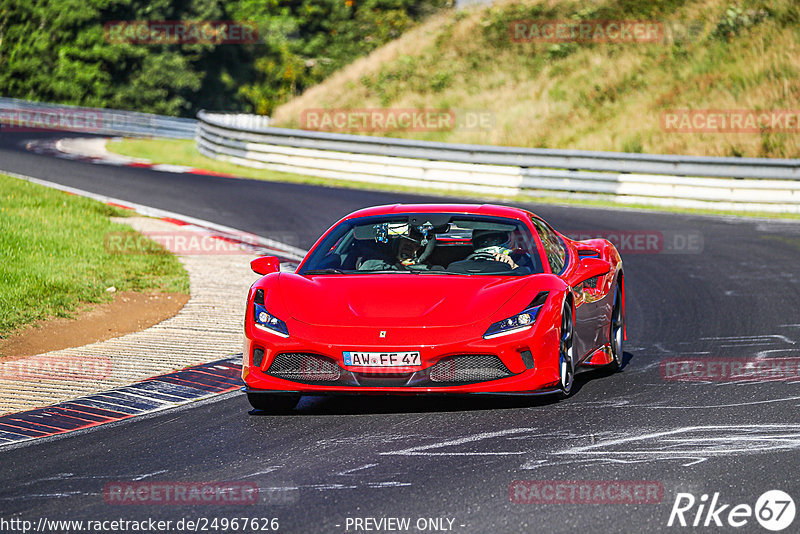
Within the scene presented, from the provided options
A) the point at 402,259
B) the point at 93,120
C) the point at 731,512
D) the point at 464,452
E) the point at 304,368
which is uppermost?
the point at 402,259

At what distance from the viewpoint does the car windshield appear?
8.19 meters

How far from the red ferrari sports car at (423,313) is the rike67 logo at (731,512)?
78.3 inches

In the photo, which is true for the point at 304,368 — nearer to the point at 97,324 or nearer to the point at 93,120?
the point at 97,324

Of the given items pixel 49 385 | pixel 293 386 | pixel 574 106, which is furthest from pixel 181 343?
pixel 574 106

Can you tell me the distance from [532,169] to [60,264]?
41.2 ft

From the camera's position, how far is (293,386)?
7.36 m

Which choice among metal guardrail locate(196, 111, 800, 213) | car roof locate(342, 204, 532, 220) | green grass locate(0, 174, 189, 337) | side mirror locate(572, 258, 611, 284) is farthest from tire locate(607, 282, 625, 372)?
metal guardrail locate(196, 111, 800, 213)

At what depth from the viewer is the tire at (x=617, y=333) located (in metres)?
9.12

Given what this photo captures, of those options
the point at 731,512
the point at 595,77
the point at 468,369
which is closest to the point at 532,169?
the point at 595,77

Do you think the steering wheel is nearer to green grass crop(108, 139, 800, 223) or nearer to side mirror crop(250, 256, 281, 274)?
side mirror crop(250, 256, 281, 274)

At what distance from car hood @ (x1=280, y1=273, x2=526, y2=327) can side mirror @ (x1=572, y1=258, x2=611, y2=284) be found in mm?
958

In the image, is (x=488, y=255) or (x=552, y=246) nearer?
(x=488, y=255)

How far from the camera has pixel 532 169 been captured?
78.8 feet

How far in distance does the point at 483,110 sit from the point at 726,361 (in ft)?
81.1
